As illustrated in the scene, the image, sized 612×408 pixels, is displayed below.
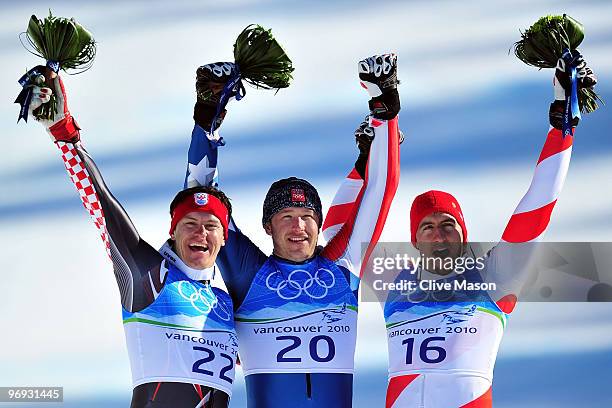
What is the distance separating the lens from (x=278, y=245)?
1031 cm

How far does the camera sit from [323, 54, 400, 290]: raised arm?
409 inches

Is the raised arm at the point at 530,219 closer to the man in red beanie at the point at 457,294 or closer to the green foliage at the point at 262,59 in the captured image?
the man in red beanie at the point at 457,294

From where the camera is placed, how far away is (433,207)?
1042 cm

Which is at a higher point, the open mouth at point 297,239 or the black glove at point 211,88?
the black glove at point 211,88

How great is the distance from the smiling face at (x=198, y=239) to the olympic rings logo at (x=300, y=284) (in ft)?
2.23

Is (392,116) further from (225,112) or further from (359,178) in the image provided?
(225,112)

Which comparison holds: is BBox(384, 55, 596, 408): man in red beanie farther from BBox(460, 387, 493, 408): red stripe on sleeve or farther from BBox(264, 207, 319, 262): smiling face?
BBox(264, 207, 319, 262): smiling face

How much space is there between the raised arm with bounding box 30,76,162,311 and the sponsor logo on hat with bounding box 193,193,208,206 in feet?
2.28

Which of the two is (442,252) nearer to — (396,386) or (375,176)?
(375,176)

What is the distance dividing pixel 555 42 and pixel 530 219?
1.93m

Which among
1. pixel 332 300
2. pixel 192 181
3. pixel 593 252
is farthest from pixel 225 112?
pixel 593 252

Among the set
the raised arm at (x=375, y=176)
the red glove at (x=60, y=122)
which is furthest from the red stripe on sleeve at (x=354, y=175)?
the red glove at (x=60, y=122)

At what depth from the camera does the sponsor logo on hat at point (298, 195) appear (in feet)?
33.5

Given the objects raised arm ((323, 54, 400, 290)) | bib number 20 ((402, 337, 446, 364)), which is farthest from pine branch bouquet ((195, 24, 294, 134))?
bib number 20 ((402, 337, 446, 364))
